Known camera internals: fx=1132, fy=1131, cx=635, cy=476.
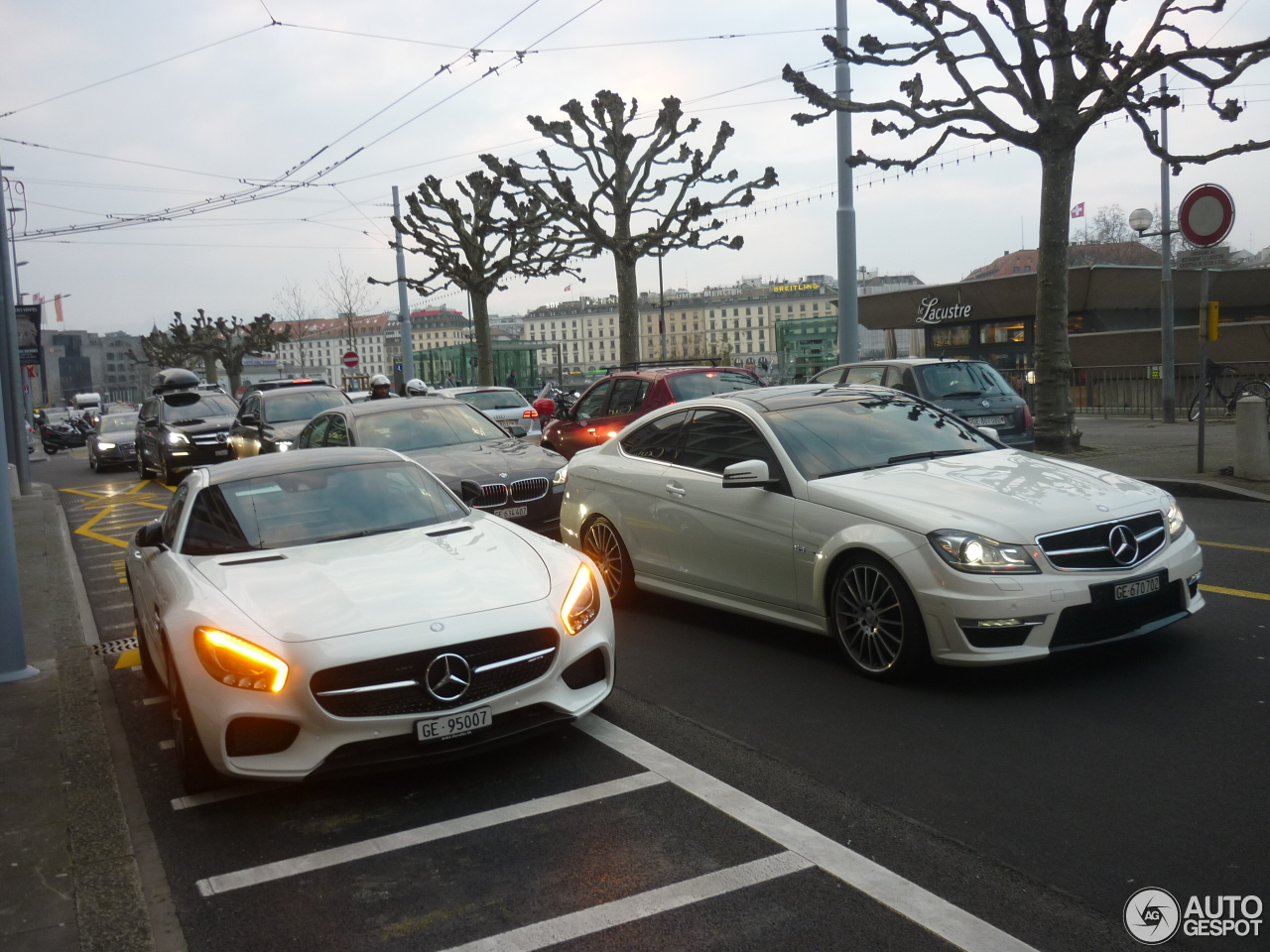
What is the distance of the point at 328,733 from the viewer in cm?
442

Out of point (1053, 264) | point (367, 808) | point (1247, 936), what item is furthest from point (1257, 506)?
point (367, 808)

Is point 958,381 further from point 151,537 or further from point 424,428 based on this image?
point 151,537

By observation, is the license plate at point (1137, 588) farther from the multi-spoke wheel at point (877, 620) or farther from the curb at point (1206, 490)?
the curb at point (1206, 490)

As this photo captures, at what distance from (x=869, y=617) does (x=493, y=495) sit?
16.1ft

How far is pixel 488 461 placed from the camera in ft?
34.8

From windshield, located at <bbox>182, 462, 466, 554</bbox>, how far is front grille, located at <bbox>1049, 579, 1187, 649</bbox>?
321cm

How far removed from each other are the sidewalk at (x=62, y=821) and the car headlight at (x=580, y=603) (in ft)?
6.30

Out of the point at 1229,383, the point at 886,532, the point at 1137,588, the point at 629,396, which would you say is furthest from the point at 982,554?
the point at 1229,383

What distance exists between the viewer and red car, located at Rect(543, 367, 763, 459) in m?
13.7

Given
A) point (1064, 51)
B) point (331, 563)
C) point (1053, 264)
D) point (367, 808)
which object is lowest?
point (367, 808)

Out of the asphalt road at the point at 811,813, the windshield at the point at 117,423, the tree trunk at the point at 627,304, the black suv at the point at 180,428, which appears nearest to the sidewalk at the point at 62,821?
the asphalt road at the point at 811,813

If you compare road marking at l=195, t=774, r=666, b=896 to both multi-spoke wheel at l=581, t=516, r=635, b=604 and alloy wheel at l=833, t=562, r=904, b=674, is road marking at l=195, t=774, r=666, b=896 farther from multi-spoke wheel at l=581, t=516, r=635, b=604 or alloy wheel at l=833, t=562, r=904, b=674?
multi-spoke wheel at l=581, t=516, r=635, b=604

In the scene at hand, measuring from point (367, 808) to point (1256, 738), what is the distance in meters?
3.66

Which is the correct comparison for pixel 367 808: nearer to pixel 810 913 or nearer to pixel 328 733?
pixel 328 733
